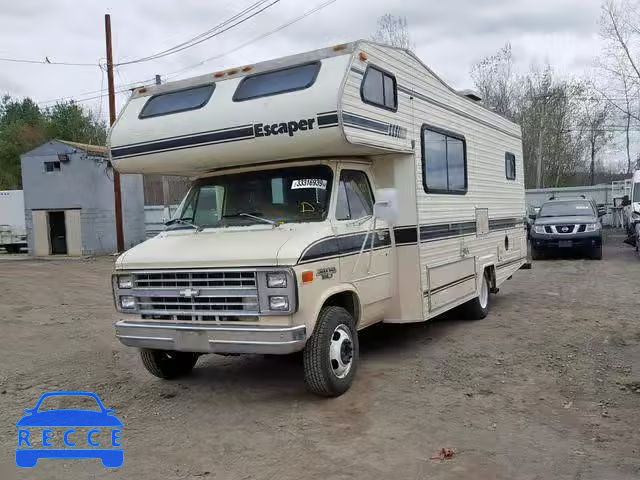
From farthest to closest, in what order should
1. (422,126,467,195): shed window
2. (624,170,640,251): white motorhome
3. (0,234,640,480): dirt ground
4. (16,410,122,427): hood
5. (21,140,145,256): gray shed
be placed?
(21,140,145,256): gray shed < (624,170,640,251): white motorhome < (422,126,467,195): shed window < (16,410,122,427): hood < (0,234,640,480): dirt ground

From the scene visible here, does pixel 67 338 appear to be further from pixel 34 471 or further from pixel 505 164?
pixel 505 164

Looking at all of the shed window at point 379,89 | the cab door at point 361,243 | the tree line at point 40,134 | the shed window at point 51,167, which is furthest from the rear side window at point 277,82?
the tree line at point 40,134

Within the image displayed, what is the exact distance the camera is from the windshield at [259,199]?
19.0ft

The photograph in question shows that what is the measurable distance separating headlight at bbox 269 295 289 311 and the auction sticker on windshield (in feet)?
4.41

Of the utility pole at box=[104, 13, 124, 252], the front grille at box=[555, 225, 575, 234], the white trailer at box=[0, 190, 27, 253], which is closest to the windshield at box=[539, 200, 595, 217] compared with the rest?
the front grille at box=[555, 225, 575, 234]

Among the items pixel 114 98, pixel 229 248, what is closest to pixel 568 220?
pixel 229 248

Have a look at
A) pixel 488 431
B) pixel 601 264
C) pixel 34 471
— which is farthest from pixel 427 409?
pixel 601 264

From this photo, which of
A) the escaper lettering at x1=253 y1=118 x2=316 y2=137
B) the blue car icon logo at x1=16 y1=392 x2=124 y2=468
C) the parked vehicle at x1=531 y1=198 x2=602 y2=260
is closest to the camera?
the blue car icon logo at x1=16 y1=392 x2=124 y2=468

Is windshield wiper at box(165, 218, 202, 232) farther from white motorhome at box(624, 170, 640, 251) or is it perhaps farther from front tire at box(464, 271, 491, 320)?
white motorhome at box(624, 170, 640, 251)

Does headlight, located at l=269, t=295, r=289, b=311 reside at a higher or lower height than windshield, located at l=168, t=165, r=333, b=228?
lower

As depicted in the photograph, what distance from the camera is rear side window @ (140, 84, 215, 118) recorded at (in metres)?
6.17

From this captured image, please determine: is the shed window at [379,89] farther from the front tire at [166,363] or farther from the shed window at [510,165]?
the shed window at [510,165]

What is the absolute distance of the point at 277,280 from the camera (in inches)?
195

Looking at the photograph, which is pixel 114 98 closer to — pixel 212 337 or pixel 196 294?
pixel 196 294
